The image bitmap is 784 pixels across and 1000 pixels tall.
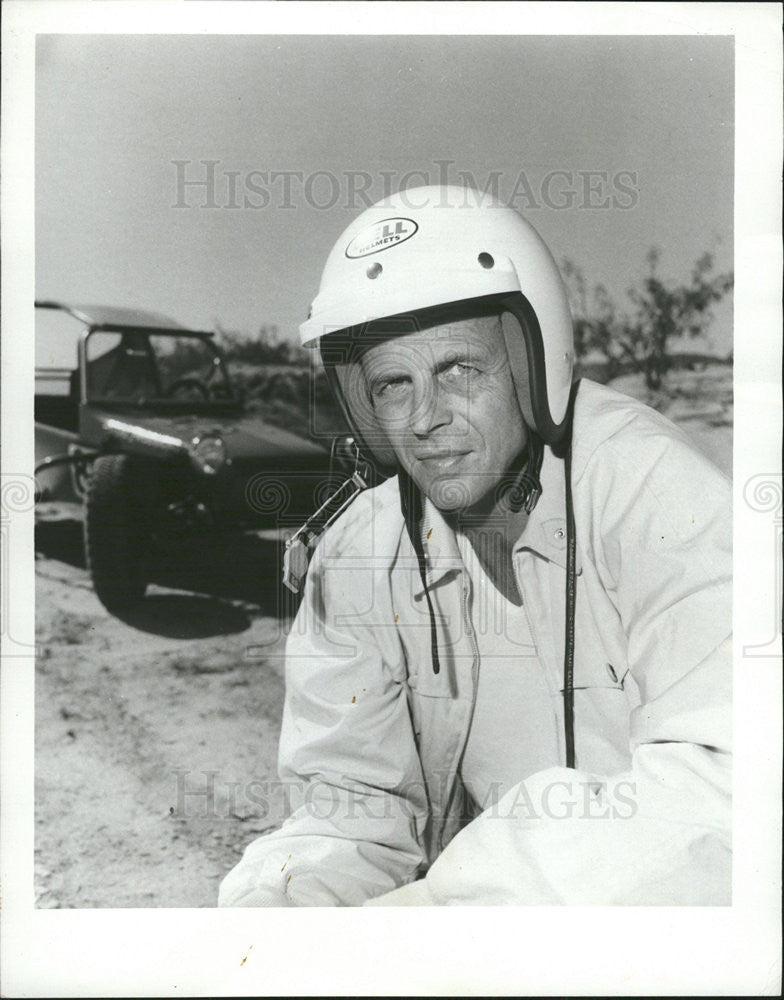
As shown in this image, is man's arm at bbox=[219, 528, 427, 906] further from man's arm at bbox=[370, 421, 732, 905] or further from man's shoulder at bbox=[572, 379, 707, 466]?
man's shoulder at bbox=[572, 379, 707, 466]

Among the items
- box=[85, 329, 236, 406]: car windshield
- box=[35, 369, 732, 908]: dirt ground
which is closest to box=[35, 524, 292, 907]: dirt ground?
box=[35, 369, 732, 908]: dirt ground

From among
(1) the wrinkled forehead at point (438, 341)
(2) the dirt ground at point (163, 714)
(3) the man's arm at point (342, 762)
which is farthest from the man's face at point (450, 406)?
(2) the dirt ground at point (163, 714)

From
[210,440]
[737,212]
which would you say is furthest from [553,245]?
[210,440]

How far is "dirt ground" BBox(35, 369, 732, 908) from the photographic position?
2.24 m

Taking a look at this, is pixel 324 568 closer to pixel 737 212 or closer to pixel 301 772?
pixel 301 772

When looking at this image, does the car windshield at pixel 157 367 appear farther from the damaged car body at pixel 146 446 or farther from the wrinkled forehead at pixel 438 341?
the wrinkled forehead at pixel 438 341

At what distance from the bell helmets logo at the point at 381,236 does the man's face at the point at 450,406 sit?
0.66ft

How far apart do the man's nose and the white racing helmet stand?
100 millimetres

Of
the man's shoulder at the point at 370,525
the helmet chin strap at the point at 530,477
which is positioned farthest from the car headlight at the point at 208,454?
the helmet chin strap at the point at 530,477

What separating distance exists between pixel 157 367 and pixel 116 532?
1.30ft

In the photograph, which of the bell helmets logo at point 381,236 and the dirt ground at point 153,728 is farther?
the dirt ground at point 153,728

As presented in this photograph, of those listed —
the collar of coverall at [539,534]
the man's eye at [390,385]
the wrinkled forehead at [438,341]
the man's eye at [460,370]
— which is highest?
the wrinkled forehead at [438,341]

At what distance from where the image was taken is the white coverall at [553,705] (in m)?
2.15

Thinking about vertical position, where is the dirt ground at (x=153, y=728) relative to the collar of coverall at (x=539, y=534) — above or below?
below
